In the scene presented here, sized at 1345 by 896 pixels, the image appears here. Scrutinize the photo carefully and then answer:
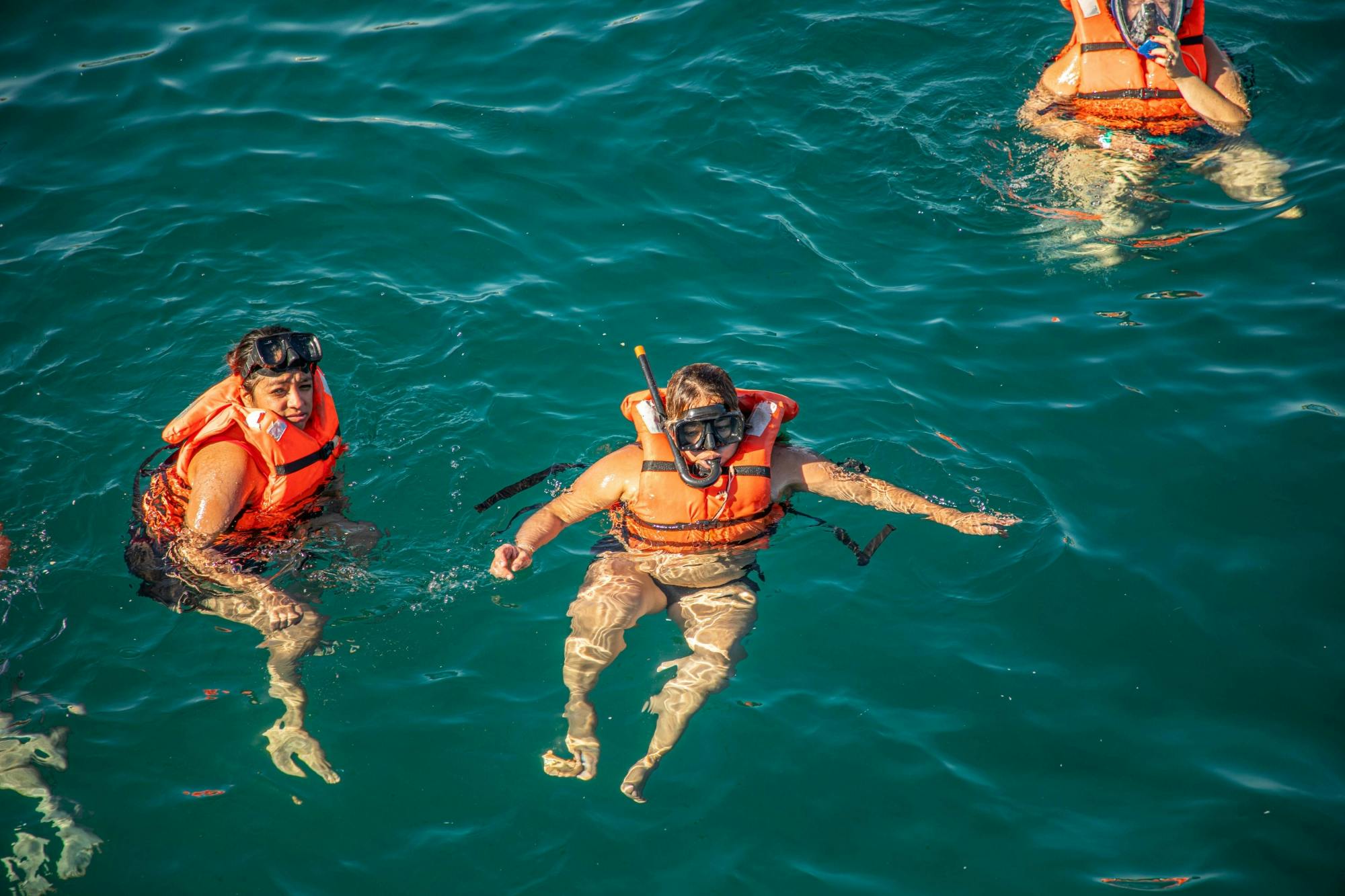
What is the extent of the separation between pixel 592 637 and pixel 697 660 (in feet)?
1.97

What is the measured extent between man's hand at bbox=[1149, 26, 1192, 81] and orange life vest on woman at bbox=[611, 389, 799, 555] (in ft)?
16.3

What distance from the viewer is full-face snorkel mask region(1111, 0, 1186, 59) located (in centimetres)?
826

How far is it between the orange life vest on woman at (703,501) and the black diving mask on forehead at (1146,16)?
16.6ft

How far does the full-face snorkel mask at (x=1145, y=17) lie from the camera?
27.1ft

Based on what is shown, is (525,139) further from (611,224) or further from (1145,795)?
(1145,795)

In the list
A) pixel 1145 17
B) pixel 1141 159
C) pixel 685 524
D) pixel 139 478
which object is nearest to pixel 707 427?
pixel 685 524

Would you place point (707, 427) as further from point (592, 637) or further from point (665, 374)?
point (665, 374)

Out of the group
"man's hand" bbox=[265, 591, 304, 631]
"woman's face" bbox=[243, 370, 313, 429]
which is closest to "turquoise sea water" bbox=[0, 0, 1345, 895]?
"man's hand" bbox=[265, 591, 304, 631]

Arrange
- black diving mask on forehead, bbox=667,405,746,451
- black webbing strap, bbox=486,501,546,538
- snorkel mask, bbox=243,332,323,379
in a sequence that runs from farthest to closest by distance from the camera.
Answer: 1. black webbing strap, bbox=486,501,546,538
2. snorkel mask, bbox=243,332,323,379
3. black diving mask on forehead, bbox=667,405,746,451

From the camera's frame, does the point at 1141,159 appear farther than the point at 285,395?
Yes

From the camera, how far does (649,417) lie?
593cm

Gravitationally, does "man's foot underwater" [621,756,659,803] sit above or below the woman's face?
below

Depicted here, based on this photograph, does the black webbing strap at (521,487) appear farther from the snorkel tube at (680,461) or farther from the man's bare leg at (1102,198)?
the man's bare leg at (1102,198)

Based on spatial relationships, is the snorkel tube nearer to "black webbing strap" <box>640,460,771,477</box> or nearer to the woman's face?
"black webbing strap" <box>640,460,771,477</box>
